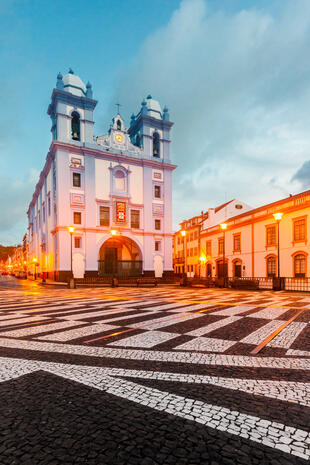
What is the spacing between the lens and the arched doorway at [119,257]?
3456cm

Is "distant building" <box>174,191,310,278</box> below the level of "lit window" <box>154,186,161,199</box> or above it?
below

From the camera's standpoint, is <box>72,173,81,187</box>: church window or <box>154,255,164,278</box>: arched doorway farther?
<box>154,255,164,278</box>: arched doorway

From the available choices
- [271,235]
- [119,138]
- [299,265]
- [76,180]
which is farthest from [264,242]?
[76,180]

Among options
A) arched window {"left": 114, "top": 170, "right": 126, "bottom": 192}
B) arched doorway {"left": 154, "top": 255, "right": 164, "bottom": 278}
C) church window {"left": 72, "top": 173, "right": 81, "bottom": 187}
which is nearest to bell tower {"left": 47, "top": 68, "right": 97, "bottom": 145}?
church window {"left": 72, "top": 173, "right": 81, "bottom": 187}

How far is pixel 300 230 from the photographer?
25500 millimetres

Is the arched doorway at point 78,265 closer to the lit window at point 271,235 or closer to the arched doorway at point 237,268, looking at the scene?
the arched doorway at point 237,268

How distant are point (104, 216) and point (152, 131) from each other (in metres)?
14.2

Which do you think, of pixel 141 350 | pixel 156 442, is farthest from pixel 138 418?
pixel 141 350

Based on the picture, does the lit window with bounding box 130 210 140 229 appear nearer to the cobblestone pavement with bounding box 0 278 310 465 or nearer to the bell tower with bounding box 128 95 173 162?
the bell tower with bounding box 128 95 173 162

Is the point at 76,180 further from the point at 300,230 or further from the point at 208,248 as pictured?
the point at 300,230

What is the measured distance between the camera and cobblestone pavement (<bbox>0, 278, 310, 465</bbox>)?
1931mm

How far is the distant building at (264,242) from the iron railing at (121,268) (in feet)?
37.8

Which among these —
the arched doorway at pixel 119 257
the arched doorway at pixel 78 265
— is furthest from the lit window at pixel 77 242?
the arched doorway at pixel 119 257

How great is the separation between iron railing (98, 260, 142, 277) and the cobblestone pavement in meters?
28.9
